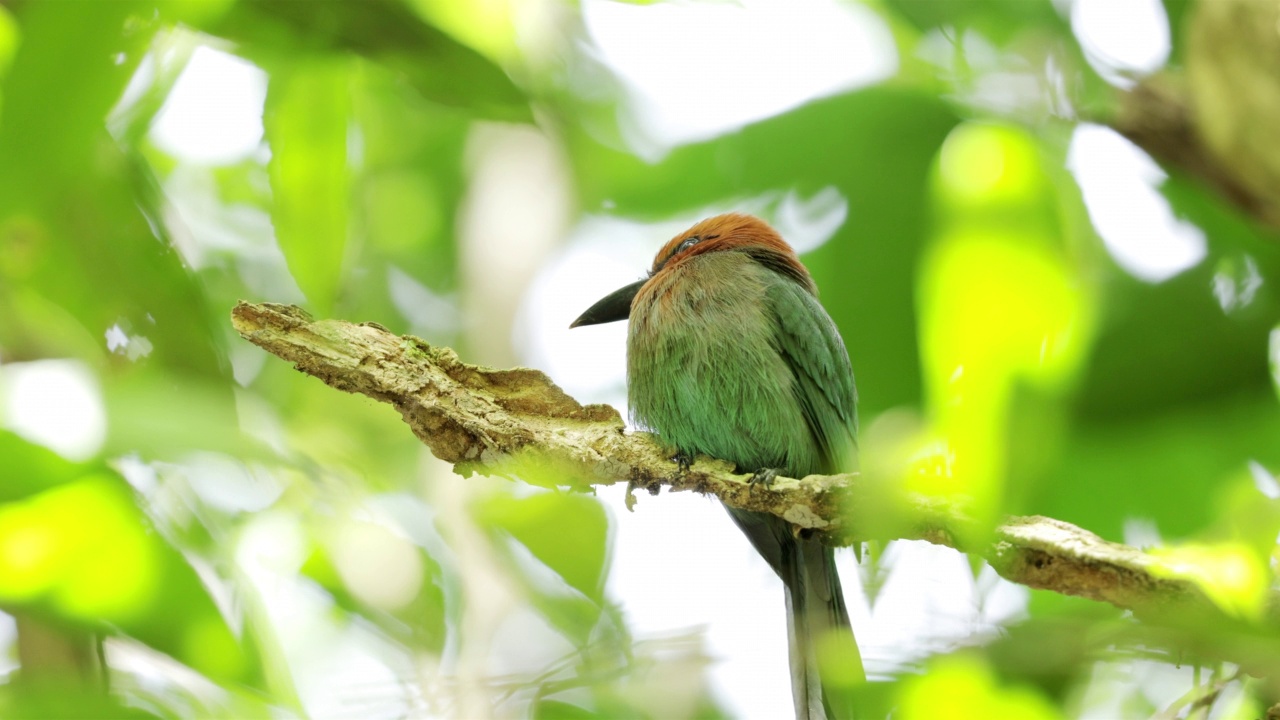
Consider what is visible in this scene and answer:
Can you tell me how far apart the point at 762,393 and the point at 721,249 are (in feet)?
3.07

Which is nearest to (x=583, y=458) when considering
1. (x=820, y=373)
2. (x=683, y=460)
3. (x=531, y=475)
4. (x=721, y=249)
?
(x=531, y=475)

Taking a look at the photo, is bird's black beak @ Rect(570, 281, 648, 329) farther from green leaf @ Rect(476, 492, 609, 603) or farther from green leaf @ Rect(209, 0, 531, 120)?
green leaf @ Rect(476, 492, 609, 603)

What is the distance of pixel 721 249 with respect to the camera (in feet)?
15.2

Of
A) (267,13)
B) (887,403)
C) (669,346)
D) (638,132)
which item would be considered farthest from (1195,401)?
(267,13)

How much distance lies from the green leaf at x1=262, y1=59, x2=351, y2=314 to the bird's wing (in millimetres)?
1796

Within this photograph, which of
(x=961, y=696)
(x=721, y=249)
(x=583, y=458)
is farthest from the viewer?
(x=721, y=249)

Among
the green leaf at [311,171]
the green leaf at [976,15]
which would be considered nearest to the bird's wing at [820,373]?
the green leaf at [976,15]

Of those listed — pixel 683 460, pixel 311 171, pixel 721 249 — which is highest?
pixel 721 249

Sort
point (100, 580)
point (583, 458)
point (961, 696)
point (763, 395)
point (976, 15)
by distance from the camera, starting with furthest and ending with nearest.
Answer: point (763, 395)
point (976, 15)
point (583, 458)
point (100, 580)
point (961, 696)

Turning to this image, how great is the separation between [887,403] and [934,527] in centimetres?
128

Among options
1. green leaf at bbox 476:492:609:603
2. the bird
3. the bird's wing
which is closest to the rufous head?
the bird

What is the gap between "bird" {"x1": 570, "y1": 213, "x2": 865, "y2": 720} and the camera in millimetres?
3883

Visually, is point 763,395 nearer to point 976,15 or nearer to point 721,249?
point 721,249

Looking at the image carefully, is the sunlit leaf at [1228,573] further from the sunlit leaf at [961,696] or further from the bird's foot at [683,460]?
the bird's foot at [683,460]
